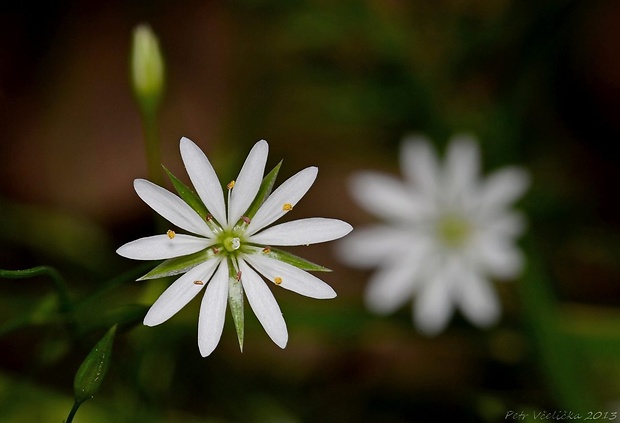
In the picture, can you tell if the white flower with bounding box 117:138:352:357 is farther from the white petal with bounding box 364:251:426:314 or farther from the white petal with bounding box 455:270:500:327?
the white petal with bounding box 455:270:500:327

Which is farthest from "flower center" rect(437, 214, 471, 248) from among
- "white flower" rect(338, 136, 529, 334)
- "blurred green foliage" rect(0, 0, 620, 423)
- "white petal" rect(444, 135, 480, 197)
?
"blurred green foliage" rect(0, 0, 620, 423)

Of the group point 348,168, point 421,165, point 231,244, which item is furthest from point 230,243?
point 348,168

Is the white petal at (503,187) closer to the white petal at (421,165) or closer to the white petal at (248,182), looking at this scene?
the white petal at (421,165)

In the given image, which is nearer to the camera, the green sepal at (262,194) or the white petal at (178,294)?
the white petal at (178,294)

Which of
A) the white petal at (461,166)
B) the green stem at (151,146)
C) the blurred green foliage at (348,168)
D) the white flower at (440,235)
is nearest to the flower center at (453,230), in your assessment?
the white flower at (440,235)

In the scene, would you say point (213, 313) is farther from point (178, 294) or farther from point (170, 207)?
point (170, 207)

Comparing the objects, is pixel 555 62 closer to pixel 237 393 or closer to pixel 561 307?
pixel 561 307
